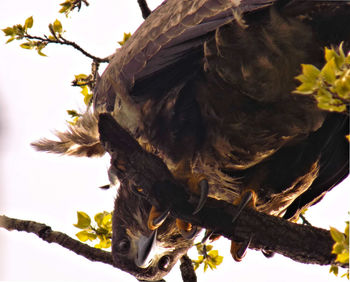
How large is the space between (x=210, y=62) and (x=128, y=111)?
0.59 m

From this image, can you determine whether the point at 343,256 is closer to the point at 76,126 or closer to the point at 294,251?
the point at 294,251

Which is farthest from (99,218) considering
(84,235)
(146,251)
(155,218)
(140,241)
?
(155,218)

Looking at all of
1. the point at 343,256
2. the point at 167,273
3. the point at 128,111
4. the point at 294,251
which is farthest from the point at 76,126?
the point at 343,256

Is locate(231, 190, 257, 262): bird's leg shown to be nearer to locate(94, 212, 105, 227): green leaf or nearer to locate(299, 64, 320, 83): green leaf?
locate(94, 212, 105, 227): green leaf

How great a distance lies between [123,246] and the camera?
3.99m

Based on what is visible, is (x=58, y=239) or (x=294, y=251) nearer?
(x=294, y=251)

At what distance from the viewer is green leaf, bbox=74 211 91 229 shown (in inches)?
171

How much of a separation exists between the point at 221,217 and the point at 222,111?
704 millimetres

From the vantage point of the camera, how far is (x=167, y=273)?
420 centimetres

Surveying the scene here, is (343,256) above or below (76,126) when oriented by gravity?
below

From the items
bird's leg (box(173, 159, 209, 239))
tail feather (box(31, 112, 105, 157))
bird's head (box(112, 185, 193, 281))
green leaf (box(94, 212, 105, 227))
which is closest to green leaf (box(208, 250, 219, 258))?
bird's head (box(112, 185, 193, 281))

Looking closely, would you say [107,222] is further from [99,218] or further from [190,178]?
[190,178]

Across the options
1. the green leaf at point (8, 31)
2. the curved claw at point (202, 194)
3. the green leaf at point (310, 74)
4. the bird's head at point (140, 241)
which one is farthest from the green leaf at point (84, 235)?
the green leaf at point (310, 74)

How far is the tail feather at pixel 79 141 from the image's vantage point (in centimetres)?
397
